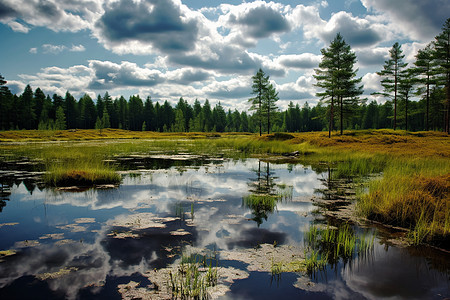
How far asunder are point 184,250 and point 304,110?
418 feet

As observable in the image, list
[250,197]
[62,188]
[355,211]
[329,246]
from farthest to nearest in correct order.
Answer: [62,188] → [250,197] → [355,211] → [329,246]

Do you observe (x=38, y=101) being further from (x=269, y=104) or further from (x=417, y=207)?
(x=417, y=207)

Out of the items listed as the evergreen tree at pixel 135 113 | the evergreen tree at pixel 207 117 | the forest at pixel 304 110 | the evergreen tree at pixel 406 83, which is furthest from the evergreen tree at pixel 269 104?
the evergreen tree at pixel 135 113

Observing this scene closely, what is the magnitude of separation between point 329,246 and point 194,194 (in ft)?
18.3

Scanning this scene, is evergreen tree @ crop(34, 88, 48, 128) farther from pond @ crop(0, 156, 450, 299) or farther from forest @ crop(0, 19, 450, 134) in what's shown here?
pond @ crop(0, 156, 450, 299)

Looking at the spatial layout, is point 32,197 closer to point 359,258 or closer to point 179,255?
point 179,255

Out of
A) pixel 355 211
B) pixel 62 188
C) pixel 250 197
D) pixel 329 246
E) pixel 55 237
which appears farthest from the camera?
pixel 62 188

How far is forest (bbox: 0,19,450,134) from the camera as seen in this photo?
40406mm

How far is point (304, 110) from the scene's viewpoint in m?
124

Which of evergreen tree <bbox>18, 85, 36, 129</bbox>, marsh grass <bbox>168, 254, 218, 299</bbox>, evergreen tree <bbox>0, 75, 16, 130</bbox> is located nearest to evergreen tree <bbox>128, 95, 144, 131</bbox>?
evergreen tree <bbox>18, 85, 36, 129</bbox>

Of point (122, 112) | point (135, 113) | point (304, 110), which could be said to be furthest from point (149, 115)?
point (304, 110)

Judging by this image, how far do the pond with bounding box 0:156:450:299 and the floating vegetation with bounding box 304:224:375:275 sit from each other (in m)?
0.07

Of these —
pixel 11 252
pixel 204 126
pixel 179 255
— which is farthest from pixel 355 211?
pixel 204 126

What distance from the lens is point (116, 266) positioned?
4527 mm
